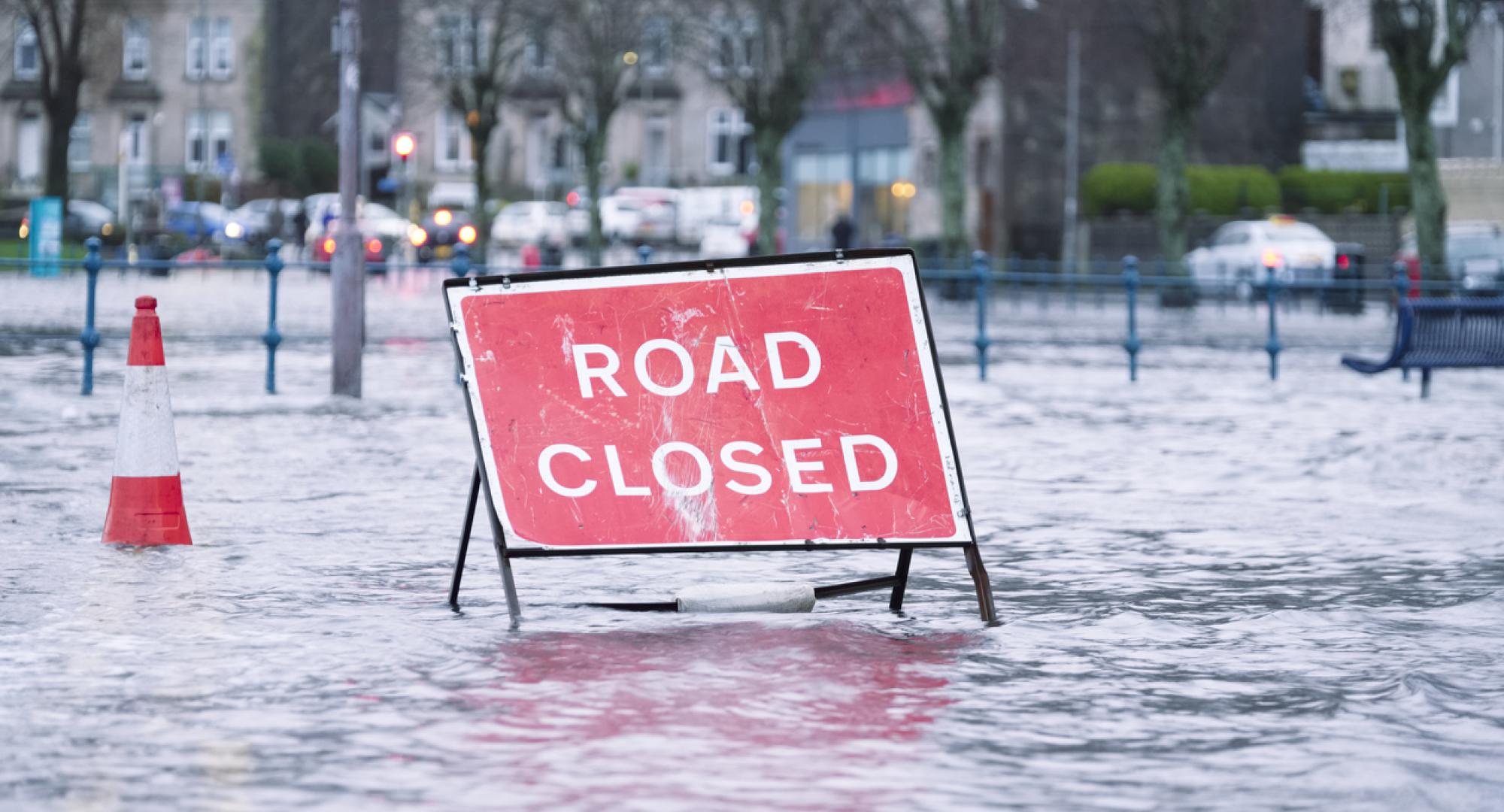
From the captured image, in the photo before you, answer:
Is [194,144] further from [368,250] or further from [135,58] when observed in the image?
[368,250]

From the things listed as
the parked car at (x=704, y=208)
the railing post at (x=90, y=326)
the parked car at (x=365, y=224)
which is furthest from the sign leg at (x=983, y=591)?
the parked car at (x=704, y=208)

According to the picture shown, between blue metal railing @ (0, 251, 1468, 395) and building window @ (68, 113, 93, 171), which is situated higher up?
building window @ (68, 113, 93, 171)

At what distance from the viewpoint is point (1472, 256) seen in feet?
139

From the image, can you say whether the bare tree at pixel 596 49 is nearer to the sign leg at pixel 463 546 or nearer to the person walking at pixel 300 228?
the person walking at pixel 300 228

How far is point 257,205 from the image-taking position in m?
76.4

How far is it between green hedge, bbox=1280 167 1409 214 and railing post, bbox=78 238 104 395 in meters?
44.0

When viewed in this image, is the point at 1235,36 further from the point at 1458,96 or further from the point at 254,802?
the point at 254,802

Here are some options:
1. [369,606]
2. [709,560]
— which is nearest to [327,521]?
[709,560]

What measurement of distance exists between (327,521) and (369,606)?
273 centimetres

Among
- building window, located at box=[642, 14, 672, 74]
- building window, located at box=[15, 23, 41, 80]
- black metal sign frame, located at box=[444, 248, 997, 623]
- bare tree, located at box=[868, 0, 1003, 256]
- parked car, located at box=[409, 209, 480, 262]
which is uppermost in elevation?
building window, located at box=[15, 23, 41, 80]

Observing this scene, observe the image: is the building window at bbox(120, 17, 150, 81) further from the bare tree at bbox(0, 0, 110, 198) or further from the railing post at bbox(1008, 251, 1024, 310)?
the railing post at bbox(1008, 251, 1024, 310)

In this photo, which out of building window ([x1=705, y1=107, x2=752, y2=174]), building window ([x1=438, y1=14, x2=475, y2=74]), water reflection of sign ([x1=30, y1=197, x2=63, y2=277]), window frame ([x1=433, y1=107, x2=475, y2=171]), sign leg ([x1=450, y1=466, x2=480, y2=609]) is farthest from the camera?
window frame ([x1=433, y1=107, x2=475, y2=171])

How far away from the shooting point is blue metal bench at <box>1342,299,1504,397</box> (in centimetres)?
2061

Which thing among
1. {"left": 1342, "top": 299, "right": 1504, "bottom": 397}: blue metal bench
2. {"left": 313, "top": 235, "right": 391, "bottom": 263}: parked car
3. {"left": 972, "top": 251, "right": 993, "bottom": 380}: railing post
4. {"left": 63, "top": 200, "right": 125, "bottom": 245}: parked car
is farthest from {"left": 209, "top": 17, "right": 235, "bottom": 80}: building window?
{"left": 1342, "top": 299, "right": 1504, "bottom": 397}: blue metal bench
